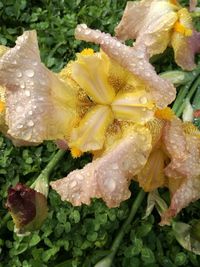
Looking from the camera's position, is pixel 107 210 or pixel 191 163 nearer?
pixel 191 163

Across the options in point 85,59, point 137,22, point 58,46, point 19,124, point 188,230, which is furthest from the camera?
point 58,46

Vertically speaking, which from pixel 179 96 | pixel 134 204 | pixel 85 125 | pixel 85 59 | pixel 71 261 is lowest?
pixel 71 261

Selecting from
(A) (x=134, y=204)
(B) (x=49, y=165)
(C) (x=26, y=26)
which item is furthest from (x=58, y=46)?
(A) (x=134, y=204)

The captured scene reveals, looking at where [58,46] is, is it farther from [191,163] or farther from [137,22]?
[191,163]

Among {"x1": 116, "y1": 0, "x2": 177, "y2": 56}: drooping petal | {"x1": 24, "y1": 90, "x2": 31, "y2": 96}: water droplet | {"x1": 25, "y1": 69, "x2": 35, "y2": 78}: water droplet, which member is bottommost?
{"x1": 116, "y1": 0, "x2": 177, "y2": 56}: drooping petal

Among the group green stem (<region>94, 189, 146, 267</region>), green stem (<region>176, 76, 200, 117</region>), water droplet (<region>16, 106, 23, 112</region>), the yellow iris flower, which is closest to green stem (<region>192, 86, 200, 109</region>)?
green stem (<region>176, 76, 200, 117</region>)

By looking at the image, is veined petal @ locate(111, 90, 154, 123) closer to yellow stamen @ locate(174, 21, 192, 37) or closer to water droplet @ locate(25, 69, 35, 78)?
water droplet @ locate(25, 69, 35, 78)

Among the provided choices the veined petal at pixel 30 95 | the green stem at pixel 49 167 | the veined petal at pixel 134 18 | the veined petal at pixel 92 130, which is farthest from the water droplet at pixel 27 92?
the veined petal at pixel 134 18
